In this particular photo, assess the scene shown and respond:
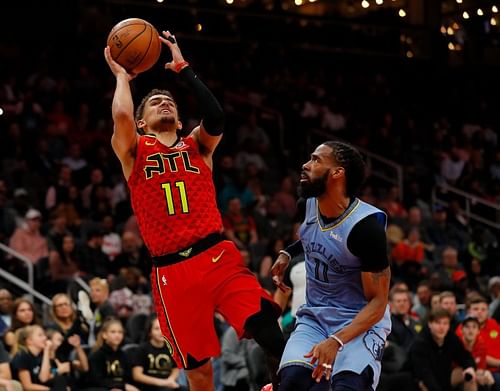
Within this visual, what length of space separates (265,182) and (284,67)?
17.7ft

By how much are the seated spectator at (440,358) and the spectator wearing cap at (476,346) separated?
0.18 meters

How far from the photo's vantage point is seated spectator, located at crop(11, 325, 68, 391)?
384 inches

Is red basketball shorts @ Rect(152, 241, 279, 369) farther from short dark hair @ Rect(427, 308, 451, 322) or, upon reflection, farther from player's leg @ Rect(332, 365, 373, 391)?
short dark hair @ Rect(427, 308, 451, 322)

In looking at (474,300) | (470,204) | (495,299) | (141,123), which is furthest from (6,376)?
(470,204)

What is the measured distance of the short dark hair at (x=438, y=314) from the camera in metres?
10.6

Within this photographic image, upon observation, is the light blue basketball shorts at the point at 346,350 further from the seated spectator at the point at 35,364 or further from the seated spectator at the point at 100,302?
the seated spectator at the point at 100,302

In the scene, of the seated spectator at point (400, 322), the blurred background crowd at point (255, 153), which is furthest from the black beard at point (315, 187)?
the seated spectator at point (400, 322)

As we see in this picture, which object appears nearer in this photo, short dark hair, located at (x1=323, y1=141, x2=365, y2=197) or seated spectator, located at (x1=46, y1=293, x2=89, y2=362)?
short dark hair, located at (x1=323, y1=141, x2=365, y2=197)

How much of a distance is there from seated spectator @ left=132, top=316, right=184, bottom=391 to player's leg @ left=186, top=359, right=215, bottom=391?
3.83 meters

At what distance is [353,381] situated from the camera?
18.6 feet

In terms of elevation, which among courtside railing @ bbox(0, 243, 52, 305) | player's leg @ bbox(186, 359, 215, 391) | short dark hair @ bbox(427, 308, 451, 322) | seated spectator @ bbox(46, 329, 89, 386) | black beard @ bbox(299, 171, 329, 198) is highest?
black beard @ bbox(299, 171, 329, 198)

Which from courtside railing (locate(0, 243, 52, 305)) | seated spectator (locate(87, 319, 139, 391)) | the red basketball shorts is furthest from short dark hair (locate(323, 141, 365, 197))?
courtside railing (locate(0, 243, 52, 305))

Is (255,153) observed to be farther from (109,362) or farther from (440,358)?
(109,362)

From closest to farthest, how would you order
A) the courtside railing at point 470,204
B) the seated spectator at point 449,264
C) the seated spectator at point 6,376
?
the seated spectator at point 6,376
the seated spectator at point 449,264
the courtside railing at point 470,204
